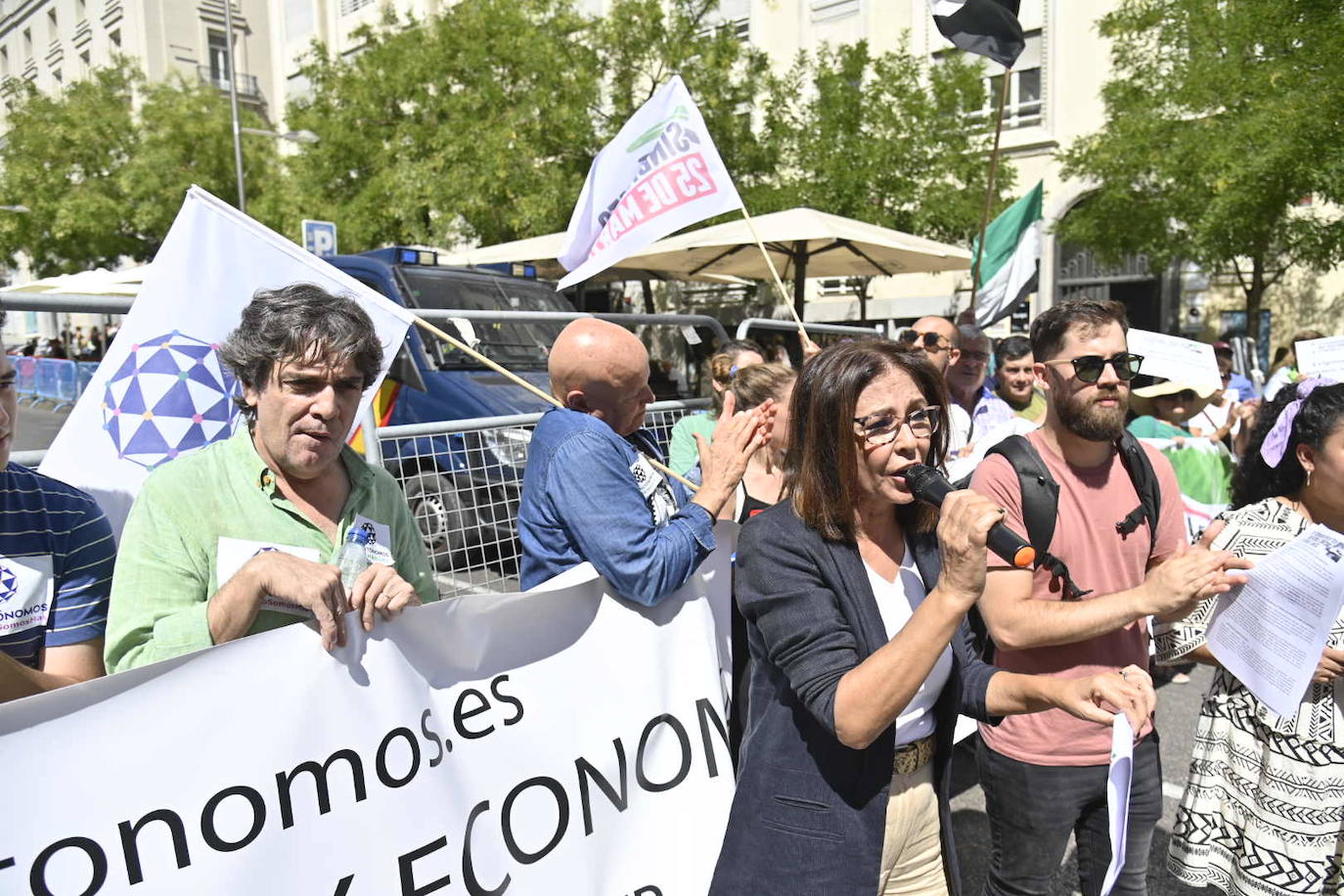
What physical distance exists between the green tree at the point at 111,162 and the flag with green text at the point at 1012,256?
73.5 feet

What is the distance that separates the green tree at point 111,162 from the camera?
80.1ft

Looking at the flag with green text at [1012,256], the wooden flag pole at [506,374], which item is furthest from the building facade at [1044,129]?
the wooden flag pole at [506,374]

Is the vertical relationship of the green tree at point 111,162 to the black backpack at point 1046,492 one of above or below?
above

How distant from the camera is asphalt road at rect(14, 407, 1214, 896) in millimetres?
3324

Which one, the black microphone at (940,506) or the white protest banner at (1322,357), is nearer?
the black microphone at (940,506)

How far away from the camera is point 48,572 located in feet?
6.00

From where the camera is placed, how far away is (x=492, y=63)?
17.0m

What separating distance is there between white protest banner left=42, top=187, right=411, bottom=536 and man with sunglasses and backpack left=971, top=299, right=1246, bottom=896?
→ 173 cm

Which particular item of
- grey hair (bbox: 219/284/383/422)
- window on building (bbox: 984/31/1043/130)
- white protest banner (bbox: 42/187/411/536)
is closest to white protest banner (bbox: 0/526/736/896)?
grey hair (bbox: 219/284/383/422)

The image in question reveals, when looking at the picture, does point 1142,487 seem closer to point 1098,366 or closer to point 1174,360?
point 1098,366

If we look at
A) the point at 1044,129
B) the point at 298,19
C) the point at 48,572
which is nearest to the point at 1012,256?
the point at 48,572

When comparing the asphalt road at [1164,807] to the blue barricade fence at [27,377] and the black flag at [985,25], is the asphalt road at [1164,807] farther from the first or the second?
the blue barricade fence at [27,377]

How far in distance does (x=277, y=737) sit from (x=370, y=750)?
20cm

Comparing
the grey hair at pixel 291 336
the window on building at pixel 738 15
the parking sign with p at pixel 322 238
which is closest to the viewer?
the grey hair at pixel 291 336
